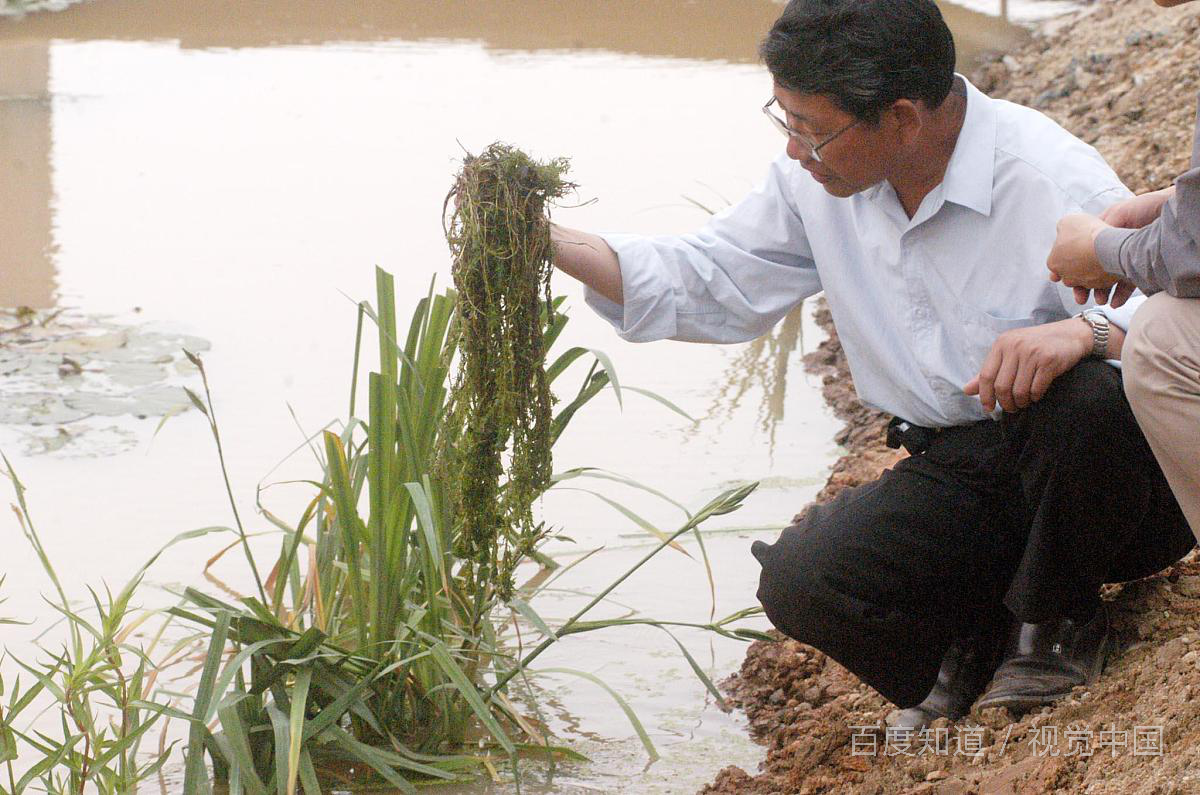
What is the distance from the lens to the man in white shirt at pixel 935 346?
2.11 m

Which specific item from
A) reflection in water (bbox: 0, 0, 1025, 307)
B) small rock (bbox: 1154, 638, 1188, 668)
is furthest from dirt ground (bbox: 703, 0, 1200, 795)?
reflection in water (bbox: 0, 0, 1025, 307)

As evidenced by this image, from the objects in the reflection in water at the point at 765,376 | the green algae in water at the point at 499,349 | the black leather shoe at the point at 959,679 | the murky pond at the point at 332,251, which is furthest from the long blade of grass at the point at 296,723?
the reflection in water at the point at 765,376

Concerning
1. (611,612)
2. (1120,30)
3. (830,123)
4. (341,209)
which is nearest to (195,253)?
(341,209)

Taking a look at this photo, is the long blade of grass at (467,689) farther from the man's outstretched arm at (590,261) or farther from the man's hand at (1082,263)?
the man's hand at (1082,263)

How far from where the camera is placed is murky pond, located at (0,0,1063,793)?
331 centimetres

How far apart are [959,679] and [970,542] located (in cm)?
28

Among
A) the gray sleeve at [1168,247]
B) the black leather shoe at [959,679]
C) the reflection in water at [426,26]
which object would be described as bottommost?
the black leather shoe at [959,679]

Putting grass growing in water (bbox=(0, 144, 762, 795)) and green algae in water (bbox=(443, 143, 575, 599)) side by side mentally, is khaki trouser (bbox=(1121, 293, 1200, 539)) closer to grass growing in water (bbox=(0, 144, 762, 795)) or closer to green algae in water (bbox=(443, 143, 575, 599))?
grass growing in water (bbox=(0, 144, 762, 795))

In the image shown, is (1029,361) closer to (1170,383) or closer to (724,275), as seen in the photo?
(1170,383)

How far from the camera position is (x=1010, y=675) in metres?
2.29

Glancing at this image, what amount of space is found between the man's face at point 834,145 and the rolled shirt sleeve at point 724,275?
26 cm

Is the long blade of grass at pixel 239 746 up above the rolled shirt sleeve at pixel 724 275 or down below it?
below

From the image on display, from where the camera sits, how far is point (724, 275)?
2.48m

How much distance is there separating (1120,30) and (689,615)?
5265mm
